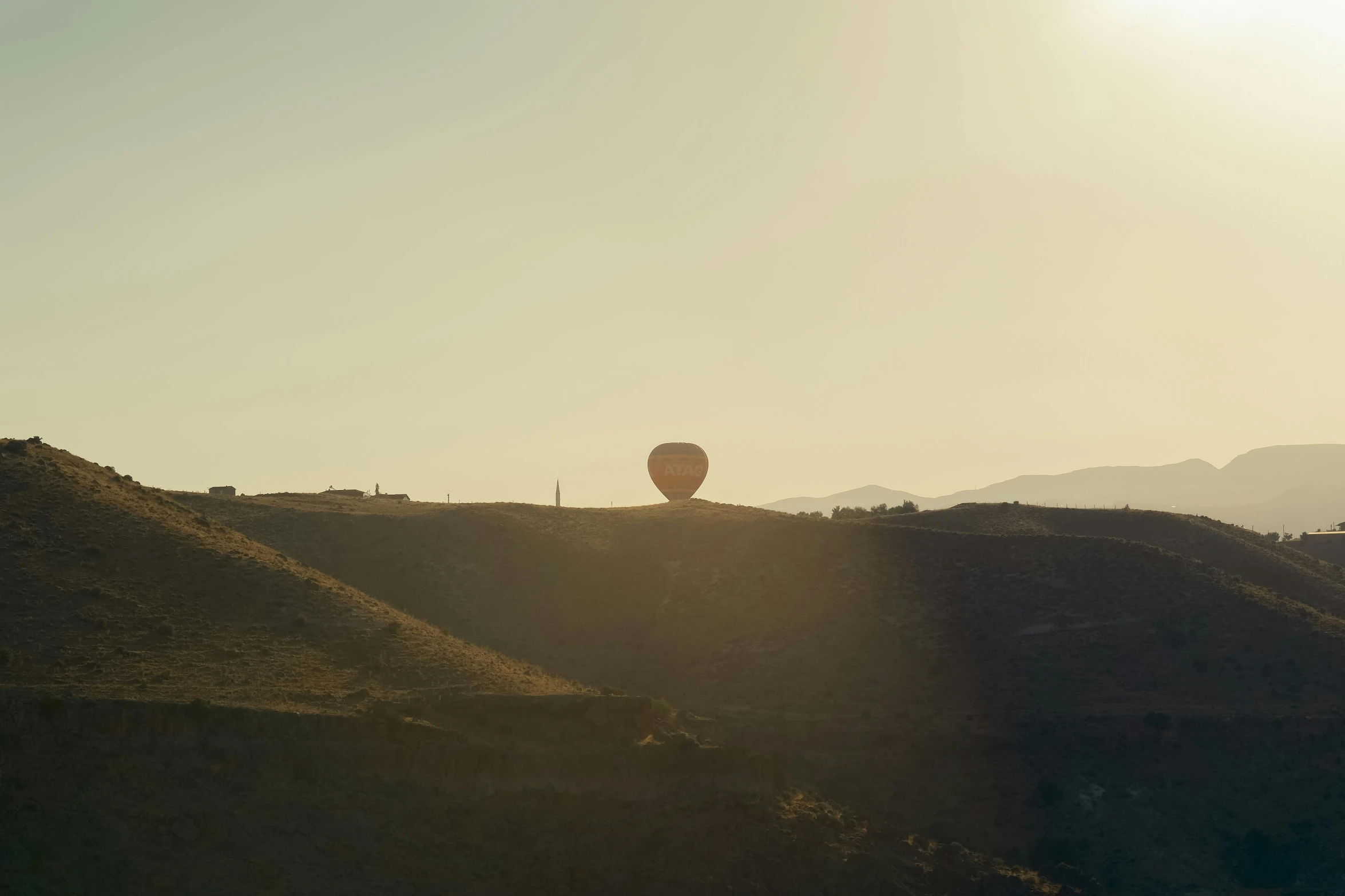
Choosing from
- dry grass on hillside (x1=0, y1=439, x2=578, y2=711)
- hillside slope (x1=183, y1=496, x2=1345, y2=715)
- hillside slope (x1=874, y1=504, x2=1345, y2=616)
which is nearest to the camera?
dry grass on hillside (x1=0, y1=439, x2=578, y2=711)

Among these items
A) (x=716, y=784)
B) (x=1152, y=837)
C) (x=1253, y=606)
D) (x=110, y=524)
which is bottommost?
(x=1152, y=837)

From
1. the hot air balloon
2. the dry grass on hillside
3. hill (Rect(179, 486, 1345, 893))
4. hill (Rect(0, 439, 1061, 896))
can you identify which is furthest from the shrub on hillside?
hill (Rect(0, 439, 1061, 896))

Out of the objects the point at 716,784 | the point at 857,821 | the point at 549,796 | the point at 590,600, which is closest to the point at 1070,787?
the point at 857,821

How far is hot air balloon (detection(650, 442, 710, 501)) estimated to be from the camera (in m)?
105

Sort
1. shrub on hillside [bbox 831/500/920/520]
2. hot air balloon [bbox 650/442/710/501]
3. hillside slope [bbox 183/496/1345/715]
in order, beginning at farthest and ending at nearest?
shrub on hillside [bbox 831/500/920/520] < hot air balloon [bbox 650/442/710/501] < hillside slope [bbox 183/496/1345/715]

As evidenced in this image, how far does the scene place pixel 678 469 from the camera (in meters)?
105

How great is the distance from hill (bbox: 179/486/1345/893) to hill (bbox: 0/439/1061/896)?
815 centimetres

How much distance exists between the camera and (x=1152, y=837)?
5212cm

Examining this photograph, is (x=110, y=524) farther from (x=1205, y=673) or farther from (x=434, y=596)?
(x=1205, y=673)

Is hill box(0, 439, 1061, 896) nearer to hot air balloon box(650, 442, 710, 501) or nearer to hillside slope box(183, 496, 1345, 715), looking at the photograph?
hillside slope box(183, 496, 1345, 715)

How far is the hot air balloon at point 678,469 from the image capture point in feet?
345

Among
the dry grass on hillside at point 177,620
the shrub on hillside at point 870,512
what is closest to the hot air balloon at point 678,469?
the shrub on hillside at point 870,512

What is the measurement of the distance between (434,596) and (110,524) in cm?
2090

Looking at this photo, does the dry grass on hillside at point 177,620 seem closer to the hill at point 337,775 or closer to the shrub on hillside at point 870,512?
the hill at point 337,775
